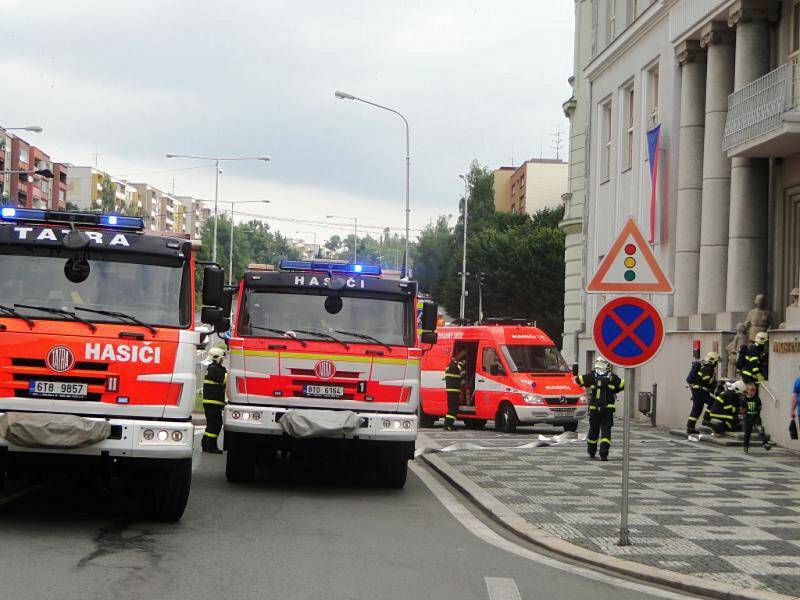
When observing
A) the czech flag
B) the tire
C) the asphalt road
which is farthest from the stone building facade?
the asphalt road

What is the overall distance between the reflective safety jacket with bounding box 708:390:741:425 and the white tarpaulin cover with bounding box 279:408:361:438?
11.0 meters

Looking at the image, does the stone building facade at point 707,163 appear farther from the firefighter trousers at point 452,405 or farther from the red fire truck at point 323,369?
the red fire truck at point 323,369

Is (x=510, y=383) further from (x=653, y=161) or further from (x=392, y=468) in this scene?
(x=392, y=468)

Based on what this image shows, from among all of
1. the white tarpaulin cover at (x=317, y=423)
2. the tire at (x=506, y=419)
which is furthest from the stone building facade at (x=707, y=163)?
the white tarpaulin cover at (x=317, y=423)

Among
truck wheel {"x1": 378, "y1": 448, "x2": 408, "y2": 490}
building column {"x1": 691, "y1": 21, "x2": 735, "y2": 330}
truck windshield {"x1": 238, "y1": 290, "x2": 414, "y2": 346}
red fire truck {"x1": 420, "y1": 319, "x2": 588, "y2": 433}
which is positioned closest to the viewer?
truck windshield {"x1": 238, "y1": 290, "x2": 414, "y2": 346}

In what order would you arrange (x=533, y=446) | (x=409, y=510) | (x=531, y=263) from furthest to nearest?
1. (x=531, y=263)
2. (x=533, y=446)
3. (x=409, y=510)

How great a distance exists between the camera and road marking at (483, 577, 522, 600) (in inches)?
307

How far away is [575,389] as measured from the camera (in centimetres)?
2588

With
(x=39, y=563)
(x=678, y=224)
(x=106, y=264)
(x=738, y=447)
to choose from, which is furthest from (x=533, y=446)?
(x=39, y=563)

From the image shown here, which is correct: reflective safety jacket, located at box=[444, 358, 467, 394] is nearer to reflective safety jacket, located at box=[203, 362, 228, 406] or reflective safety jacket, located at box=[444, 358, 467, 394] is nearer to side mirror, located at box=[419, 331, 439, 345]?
reflective safety jacket, located at box=[203, 362, 228, 406]

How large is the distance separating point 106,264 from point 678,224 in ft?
69.0

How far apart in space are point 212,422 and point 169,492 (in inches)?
300

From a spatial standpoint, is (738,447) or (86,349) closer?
(86,349)

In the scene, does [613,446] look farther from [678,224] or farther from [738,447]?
[678,224]
